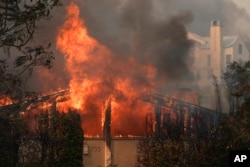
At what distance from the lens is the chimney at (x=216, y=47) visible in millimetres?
71438

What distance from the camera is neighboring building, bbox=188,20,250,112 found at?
72.2 meters

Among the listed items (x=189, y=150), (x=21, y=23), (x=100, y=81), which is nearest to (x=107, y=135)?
(x=100, y=81)

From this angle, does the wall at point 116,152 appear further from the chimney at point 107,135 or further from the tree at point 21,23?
the tree at point 21,23

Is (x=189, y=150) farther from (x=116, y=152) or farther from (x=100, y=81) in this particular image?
(x=100, y=81)

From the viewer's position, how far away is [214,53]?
73.4m

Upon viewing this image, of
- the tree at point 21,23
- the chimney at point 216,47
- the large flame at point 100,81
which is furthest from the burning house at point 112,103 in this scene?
the chimney at point 216,47

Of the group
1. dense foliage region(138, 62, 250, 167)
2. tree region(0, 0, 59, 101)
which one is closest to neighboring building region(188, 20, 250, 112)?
dense foliage region(138, 62, 250, 167)

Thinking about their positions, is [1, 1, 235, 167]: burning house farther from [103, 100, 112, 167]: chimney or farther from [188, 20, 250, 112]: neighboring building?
[188, 20, 250, 112]: neighboring building

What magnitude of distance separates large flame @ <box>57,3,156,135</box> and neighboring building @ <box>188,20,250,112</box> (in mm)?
37321

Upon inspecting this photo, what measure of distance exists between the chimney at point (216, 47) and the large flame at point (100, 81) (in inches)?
1449

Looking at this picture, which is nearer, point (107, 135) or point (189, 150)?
point (189, 150)

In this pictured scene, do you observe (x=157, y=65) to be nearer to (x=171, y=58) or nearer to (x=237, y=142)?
(x=171, y=58)

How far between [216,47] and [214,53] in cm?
96

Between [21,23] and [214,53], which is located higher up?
[214,53]
